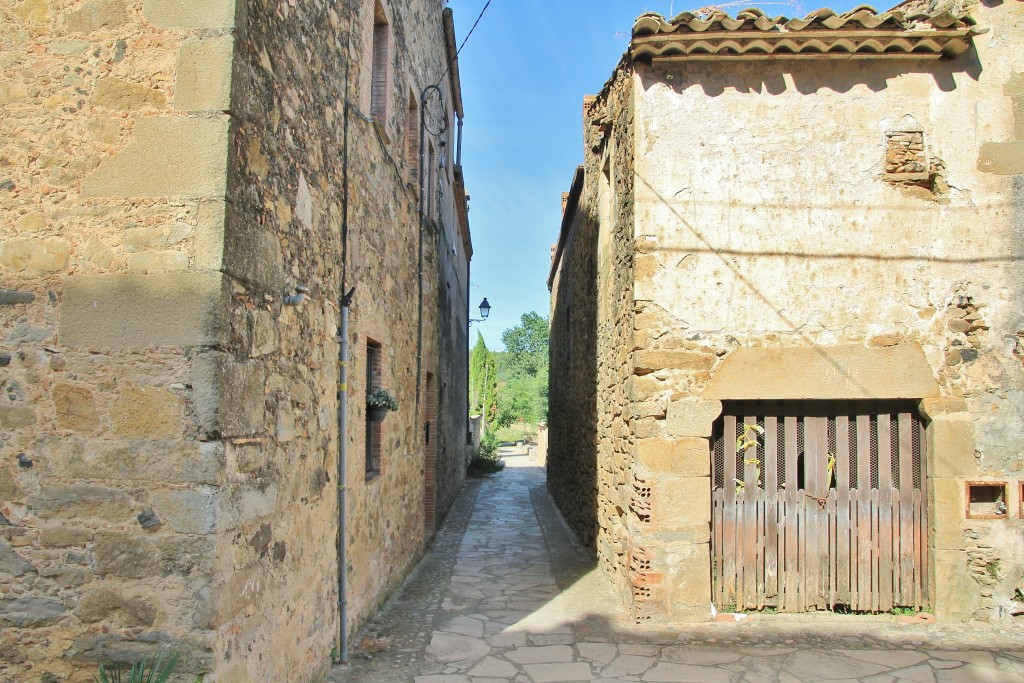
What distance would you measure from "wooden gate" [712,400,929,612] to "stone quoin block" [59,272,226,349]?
4.18m

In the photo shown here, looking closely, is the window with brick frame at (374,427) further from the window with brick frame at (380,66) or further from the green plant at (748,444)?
the green plant at (748,444)

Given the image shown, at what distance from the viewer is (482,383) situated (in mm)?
38438

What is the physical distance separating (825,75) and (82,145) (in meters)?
5.41

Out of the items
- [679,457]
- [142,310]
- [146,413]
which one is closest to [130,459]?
[146,413]

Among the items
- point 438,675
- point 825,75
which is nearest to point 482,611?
point 438,675

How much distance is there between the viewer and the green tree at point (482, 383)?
36781 millimetres

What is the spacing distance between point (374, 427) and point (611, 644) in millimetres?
2631

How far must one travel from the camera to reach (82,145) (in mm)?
3076

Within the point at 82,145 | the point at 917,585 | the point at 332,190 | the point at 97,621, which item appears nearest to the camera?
the point at 97,621

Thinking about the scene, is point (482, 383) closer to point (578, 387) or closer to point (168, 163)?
point (578, 387)

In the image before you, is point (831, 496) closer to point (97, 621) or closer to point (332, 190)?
point (332, 190)

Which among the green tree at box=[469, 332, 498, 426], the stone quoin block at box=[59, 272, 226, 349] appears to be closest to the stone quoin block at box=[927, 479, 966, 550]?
the stone quoin block at box=[59, 272, 226, 349]

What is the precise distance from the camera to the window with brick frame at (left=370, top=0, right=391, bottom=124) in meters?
6.21

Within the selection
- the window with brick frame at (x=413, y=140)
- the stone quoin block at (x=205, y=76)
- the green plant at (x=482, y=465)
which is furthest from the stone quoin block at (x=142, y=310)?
the green plant at (x=482, y=465)
